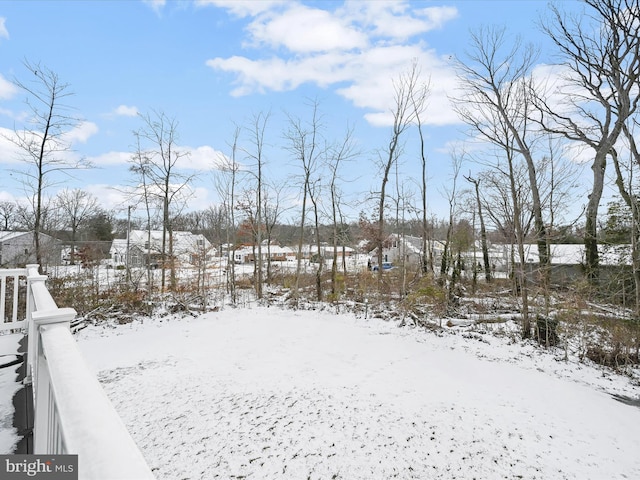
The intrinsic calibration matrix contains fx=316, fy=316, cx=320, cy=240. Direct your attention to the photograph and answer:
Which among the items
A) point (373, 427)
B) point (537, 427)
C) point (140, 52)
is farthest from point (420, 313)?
point (140, 52)

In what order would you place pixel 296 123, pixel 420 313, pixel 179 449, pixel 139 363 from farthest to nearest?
pixel 296 123 → pixel 420 313 → pixel 139 363 → pixel 179 449

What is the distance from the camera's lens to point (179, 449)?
9.80 ft

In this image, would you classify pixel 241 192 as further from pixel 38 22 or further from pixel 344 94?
pixel 38 22

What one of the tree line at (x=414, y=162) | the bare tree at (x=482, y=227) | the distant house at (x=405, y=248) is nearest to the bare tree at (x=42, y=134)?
the tree line at (x=414, y=162)

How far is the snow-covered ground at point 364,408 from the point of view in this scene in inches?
113

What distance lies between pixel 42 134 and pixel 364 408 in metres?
9.11

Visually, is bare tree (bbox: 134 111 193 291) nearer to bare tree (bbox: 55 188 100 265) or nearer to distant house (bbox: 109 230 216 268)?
distant house (bbox: 109 230 216 268)

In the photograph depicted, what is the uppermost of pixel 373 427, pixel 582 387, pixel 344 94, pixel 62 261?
pixel 344 94

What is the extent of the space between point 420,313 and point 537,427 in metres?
5.14

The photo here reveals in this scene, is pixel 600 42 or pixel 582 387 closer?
pixel 582 387

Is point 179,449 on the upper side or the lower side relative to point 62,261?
lower
